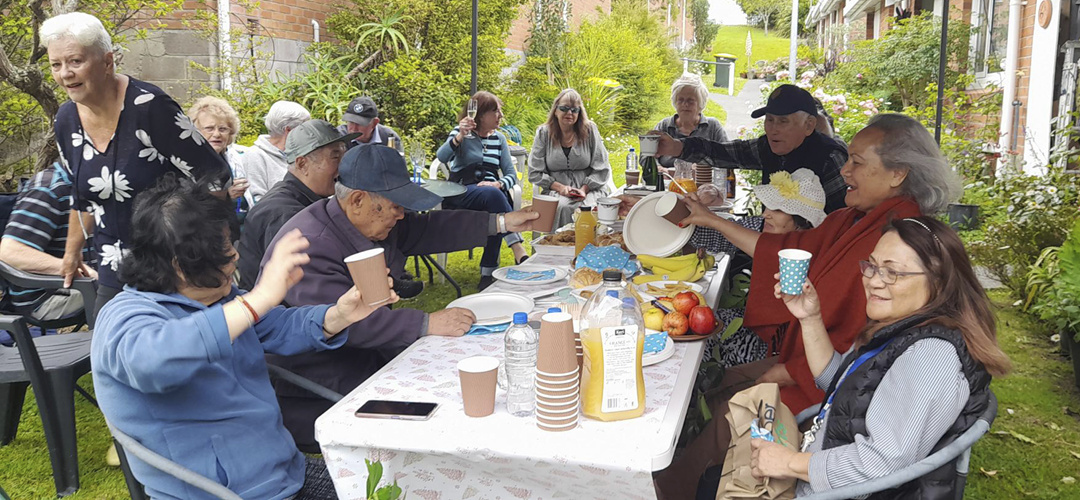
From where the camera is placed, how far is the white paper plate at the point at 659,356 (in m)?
1.95

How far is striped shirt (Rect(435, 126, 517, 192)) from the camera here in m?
6.14

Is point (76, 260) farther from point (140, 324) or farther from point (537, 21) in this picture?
point (537, 21)

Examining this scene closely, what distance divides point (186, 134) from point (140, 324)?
1.49 m

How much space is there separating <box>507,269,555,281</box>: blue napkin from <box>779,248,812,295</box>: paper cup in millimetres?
1184

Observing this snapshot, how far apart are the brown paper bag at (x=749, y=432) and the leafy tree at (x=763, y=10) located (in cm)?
6275

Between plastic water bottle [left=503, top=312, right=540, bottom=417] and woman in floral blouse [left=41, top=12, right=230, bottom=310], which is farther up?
woman in floral blouse [left=41, top=12, right=230, bottom=310]

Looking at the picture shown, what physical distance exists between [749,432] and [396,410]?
2.75ft

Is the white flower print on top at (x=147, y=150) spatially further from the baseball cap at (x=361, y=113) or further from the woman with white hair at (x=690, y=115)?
the woman with white hair at (x=690, y=115)

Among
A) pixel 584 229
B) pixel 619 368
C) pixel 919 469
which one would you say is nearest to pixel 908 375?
pixel 919 469

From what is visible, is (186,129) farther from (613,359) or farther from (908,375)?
(908,375)

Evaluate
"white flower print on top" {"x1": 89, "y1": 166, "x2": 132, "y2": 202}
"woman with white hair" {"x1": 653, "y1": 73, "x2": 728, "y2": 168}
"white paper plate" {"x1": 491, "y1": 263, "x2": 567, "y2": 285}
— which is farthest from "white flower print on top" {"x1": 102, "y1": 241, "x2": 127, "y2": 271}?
"woman with white hair" {"x1": 653, "y1": 73, "x2": 728, "y2": 168}

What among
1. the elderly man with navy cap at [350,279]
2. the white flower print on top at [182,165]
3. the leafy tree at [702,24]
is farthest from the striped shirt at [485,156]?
the leafy tree at [702,24]

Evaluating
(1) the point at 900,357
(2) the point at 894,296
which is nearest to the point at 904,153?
(2) the point at 894,296

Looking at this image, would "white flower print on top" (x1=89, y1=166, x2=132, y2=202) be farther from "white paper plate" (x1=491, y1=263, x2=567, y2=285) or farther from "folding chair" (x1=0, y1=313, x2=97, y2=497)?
"white paper plate" (x1=491, y1=263, x2=567, y2=285)
